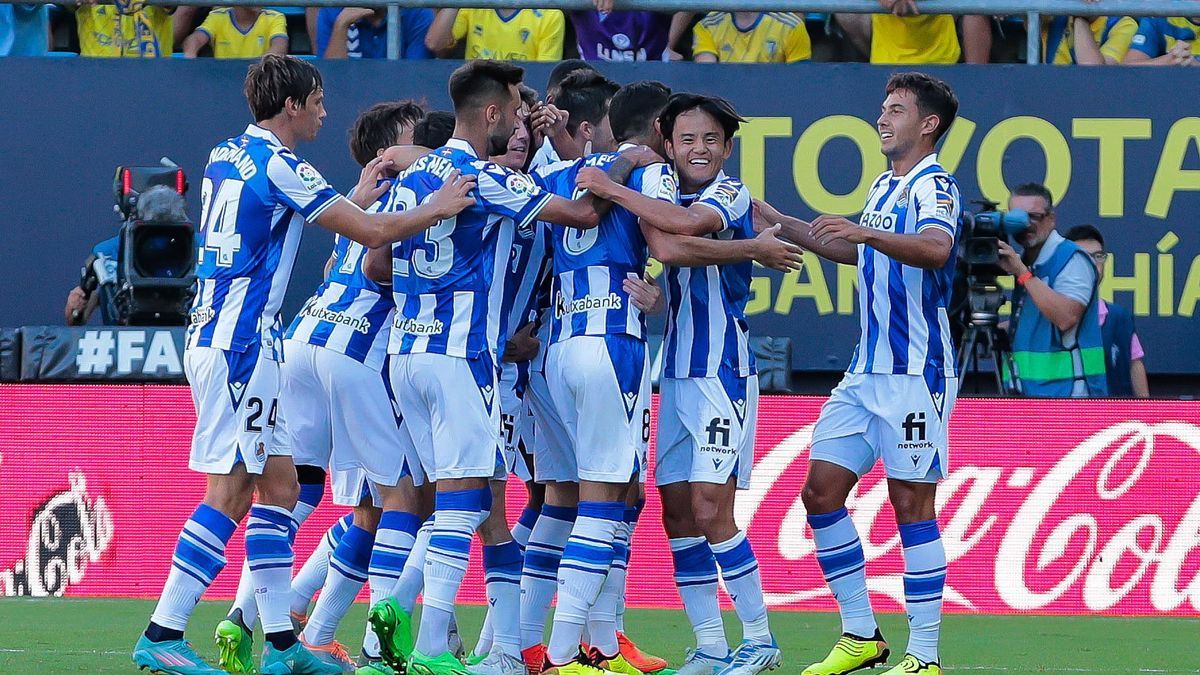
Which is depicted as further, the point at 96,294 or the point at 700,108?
the point at 96,294

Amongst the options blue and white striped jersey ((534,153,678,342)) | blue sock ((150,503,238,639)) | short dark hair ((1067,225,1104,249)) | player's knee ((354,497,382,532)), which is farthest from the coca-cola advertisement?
blue sock ((150,503,238,639))

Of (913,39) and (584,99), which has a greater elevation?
(913,39)

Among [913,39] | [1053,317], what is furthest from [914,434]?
[913,39]

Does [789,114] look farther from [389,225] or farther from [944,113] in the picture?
[389,225]

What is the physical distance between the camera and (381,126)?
7707mm

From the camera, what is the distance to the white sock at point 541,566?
282 inches

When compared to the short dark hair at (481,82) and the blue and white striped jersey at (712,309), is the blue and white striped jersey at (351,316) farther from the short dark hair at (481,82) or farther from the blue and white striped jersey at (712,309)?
the blue and white striped jersey at (712,309)

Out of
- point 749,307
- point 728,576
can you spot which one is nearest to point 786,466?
point 749,307

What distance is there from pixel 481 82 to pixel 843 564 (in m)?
2.34

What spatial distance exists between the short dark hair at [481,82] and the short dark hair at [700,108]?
2.21 ft

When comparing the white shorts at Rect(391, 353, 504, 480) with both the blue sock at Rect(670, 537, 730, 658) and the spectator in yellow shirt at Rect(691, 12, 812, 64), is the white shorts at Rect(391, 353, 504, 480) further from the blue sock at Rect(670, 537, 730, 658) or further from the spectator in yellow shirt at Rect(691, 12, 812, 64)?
the spectator in yellow shirt at Rect(691, 12, 812, 64)

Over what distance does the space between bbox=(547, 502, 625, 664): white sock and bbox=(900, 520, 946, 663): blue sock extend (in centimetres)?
117

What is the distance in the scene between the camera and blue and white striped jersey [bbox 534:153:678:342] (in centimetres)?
680

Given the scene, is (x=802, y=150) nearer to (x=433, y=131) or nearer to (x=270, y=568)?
(x=433, y=131)
